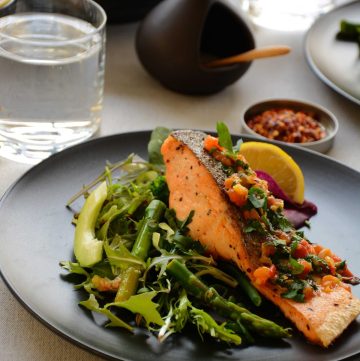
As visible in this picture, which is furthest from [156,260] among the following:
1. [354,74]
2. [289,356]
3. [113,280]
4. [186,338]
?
[354,74]

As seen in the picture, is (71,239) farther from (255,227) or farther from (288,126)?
(288,126)

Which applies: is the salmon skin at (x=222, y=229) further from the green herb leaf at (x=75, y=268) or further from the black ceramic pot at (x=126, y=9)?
the black ceramic pot at (x=126, y=9)

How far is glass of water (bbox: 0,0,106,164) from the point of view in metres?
2.89

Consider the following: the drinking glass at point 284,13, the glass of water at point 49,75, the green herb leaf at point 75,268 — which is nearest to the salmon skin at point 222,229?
the green herb leaf at point 75,268

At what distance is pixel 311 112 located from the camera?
334 cm

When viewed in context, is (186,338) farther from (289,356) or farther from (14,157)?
(14,157)

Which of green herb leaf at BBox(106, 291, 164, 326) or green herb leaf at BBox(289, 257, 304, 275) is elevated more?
green herb leaf at BBox(289, 257, 304, 275)

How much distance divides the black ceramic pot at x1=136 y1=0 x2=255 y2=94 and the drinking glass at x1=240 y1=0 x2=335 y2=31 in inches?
33.4

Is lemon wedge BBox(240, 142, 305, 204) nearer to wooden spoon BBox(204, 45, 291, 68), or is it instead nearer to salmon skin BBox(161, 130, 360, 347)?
salmon skin BBox(161, 130, 360, 347)

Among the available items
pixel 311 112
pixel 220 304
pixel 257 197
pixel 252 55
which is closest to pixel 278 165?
pixel 257 197

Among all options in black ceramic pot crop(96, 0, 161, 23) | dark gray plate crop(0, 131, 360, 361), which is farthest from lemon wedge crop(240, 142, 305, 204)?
black ceramic pot crop(96, 0, 161, 23)

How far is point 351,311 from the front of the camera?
2027 millimetres

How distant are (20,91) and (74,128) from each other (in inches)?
11.3

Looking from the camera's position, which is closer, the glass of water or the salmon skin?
the salmon skin
